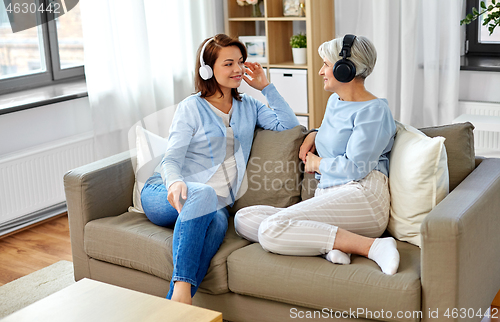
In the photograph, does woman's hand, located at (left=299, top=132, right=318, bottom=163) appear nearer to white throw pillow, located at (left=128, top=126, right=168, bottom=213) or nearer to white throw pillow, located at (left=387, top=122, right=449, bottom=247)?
white throw pillow, located at (left=387, top=122, right=449, bottom=247)

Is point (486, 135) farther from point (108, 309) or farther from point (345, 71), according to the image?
point (108, 309)

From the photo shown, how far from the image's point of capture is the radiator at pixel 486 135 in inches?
132

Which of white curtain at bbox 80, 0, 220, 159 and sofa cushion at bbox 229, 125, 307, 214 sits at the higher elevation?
white curtain at bbox 80, 0, 220, 159

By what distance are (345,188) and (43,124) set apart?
201 cm

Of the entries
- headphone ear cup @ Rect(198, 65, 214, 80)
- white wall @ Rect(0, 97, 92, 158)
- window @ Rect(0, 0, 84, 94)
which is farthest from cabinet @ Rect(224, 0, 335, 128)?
headphone ear cup @ Rect(198, 65, 214, 80)

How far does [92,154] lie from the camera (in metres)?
3.38

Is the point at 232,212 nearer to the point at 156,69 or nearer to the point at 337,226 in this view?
the point at 337,226

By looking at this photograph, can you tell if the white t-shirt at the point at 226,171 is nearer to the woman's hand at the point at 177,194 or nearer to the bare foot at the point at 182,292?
the woman's hand at the point at 177,194

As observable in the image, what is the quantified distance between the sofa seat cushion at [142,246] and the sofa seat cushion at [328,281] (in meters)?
0.06

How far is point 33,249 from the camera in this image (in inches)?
111

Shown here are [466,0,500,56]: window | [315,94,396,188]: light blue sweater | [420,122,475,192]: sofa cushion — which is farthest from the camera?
[466,0,500,56]: window

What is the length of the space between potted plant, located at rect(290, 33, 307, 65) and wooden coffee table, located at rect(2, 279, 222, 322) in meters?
2.68

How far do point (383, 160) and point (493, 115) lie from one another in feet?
6.07

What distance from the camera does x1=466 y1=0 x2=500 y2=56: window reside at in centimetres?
369
